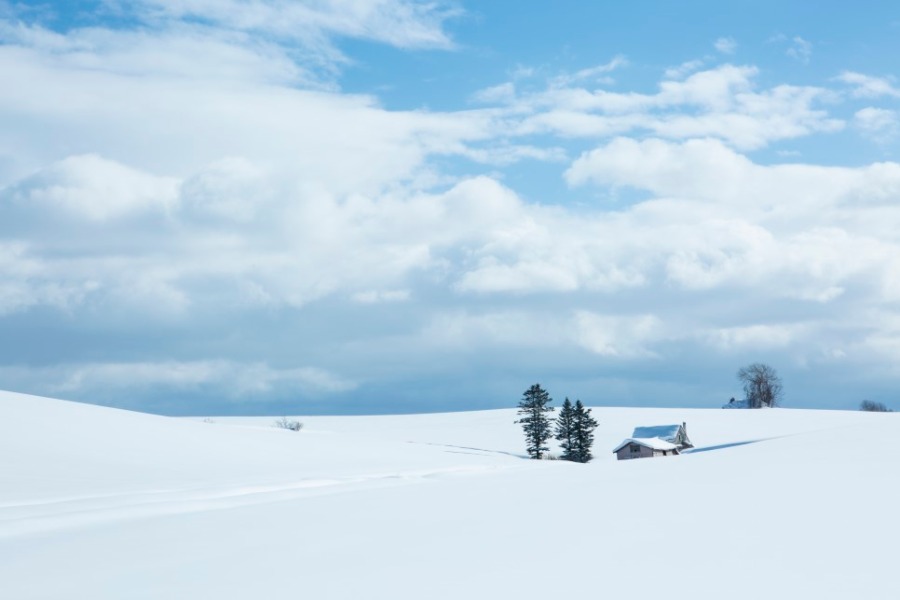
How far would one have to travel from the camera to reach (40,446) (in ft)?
105

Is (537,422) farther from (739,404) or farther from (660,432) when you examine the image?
(739,404)

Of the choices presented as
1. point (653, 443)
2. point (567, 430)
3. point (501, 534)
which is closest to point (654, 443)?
point (653, 443)

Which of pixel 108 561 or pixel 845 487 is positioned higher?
pixel 845 487

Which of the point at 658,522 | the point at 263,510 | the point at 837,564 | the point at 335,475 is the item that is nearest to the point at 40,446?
the point at 335,475

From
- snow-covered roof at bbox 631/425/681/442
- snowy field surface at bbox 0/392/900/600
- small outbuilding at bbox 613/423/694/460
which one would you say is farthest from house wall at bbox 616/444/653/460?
snowy field surface at bbox 0/392/900/600

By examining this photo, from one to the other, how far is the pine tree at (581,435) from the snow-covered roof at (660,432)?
4.19 meters

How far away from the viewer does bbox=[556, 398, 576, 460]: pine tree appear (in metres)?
70.2

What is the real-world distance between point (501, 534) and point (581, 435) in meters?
Answer: 59.0

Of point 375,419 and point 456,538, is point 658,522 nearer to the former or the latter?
point 456,538

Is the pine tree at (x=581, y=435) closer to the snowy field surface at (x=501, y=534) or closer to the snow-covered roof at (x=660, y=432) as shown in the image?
the snow-covered roof at (x=660, y=432)

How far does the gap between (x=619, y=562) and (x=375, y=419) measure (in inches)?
3903

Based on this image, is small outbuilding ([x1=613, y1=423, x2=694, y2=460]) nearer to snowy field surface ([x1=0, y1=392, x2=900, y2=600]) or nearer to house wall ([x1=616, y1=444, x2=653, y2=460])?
house wall ([x1=616, y1=444, x2=653, y2=460])

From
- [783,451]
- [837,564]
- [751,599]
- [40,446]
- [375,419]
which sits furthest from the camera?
[375,419]

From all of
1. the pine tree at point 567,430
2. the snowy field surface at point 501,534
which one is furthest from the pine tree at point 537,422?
the snowy field surface at point 501,534
